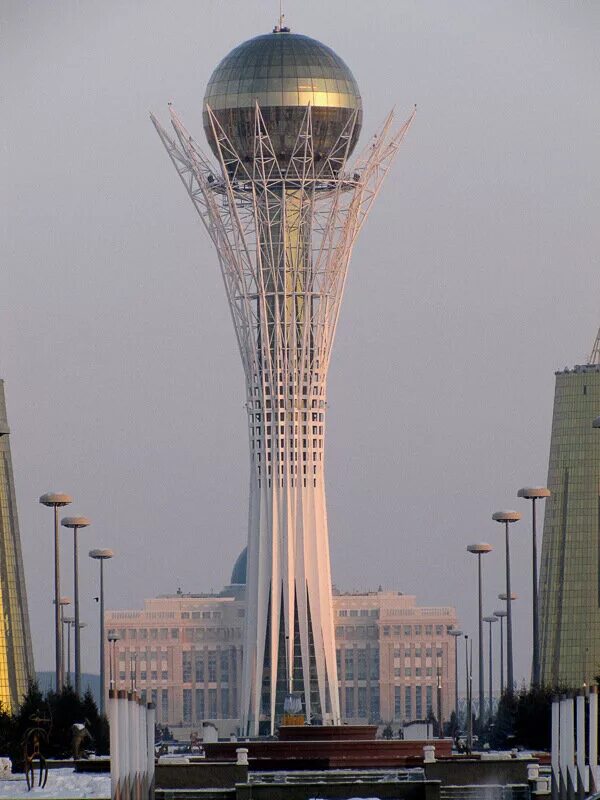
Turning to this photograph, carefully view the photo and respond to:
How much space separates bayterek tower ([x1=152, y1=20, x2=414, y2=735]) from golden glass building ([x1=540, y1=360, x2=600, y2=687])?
53.4 ft

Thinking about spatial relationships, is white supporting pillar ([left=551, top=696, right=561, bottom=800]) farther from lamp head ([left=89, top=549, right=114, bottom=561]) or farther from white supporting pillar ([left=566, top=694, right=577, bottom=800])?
lamp head ([left=89, top=549, right=114, bottom=561])

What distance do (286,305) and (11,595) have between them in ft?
65.3

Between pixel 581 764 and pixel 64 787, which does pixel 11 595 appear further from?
pixel 581 764

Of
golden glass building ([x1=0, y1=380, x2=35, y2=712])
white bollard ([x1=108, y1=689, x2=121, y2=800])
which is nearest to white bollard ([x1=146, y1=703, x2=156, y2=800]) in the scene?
white bollard ([x1=108, y1=689, x2=121, y2=800])

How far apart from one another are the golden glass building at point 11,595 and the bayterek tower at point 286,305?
12357 millimetres

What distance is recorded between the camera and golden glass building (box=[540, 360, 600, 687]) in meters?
161

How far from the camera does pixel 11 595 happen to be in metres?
146

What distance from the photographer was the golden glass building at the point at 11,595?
469 feet

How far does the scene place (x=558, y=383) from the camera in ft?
538

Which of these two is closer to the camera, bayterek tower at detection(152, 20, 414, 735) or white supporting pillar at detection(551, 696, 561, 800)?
white supporting pillar at detection(551, 696, 561, 800)

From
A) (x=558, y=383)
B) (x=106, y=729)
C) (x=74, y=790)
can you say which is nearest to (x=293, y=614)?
(x=558, y=383)

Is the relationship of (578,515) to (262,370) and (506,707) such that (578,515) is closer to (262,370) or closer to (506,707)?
(262,370)

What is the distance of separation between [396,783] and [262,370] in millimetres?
75593

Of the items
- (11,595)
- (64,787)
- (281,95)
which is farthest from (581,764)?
(281,95)
